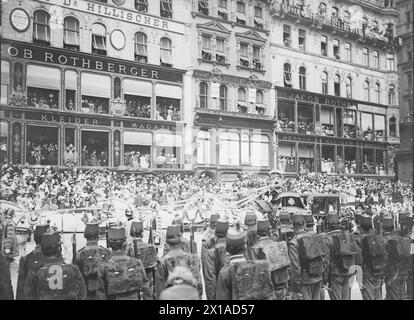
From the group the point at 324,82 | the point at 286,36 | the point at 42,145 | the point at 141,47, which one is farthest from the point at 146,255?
the point at 324,82

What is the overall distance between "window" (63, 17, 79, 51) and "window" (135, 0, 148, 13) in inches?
48.5

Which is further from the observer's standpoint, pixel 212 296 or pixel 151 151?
pixel 151 151

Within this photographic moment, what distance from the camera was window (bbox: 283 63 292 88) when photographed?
9.34 meters

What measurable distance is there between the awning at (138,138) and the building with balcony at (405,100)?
5.28 metres

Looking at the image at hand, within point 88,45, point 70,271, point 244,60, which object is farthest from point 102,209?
point 244,60

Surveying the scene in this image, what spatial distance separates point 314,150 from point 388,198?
1.94 metres

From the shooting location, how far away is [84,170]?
7.10 metres

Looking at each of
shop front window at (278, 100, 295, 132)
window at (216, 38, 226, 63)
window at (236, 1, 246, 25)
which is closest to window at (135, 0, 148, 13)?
window at (216, 38, 226, 63)

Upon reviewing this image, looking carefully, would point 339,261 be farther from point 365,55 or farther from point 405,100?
point 365,55

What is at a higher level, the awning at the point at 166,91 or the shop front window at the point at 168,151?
the awning at the point at 166,91

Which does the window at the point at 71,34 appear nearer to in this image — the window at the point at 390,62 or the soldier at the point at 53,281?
the soldier at the point at 53,281

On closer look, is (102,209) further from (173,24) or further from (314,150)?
(314,150)

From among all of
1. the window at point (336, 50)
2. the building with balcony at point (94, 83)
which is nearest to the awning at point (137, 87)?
the building with balcony at point (94, 83)

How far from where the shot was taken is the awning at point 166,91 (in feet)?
26.5
